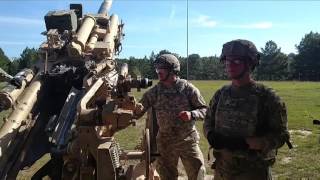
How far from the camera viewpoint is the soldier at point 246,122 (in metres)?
4.38

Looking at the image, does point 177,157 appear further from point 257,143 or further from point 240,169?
point 257,143

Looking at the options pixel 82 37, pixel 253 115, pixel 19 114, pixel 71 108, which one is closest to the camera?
pixel 253 115

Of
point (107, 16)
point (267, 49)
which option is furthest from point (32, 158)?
point (267, 49)

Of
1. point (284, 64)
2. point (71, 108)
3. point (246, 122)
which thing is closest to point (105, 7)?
point (71, 108)

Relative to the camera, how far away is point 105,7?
1027 centimetres

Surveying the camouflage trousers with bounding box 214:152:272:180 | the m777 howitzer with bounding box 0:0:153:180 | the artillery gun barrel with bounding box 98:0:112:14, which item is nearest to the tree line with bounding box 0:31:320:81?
the artillery gun barrel with bounding box 98:0:112:14

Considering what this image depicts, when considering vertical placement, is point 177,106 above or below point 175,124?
above

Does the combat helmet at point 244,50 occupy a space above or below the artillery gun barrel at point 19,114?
above

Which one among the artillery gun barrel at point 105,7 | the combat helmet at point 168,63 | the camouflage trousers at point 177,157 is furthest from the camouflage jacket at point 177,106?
the artillery gun barrel at point 105,7

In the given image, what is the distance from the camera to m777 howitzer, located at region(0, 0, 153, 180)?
5.40 meters

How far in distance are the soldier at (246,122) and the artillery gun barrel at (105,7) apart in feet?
18.7

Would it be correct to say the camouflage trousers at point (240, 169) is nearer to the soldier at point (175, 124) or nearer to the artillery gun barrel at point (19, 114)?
the soldier at point (175, 124)

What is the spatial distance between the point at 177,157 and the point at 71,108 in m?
1.51

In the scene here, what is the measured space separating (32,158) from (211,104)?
2.71 meters
